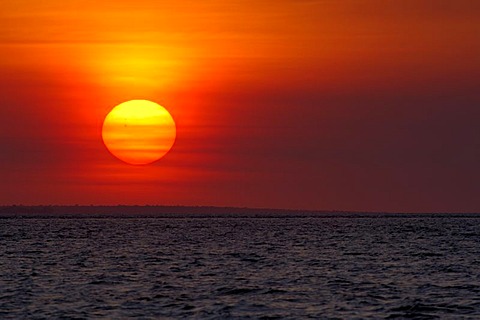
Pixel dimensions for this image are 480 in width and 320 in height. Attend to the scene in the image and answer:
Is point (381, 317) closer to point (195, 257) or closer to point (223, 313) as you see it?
point (223, 313)

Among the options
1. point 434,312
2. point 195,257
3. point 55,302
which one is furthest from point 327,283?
point 195,257

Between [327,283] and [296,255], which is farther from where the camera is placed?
[296,255]

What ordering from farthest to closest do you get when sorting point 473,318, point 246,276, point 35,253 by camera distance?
point 35,253 → point 246,276 → point 473,318

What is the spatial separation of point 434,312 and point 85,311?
16676mm

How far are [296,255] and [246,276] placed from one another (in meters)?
25.6

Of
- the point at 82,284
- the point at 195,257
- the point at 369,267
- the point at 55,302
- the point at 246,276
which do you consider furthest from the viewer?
the point at 195,257

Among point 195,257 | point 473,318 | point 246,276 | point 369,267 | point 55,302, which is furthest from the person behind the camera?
point 195,257

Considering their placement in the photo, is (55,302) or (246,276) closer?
(55,302)

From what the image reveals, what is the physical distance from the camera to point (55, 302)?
5275 cm

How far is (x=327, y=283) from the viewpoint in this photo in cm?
6288

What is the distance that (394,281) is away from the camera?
212ft

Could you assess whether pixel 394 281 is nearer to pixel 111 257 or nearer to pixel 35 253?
pixel 111 257

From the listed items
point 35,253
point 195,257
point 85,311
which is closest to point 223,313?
point 85,311

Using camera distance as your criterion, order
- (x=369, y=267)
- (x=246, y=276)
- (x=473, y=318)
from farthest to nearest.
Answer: (x=369, y=267) → (x=246, y=276) → (x=473, y=318)
